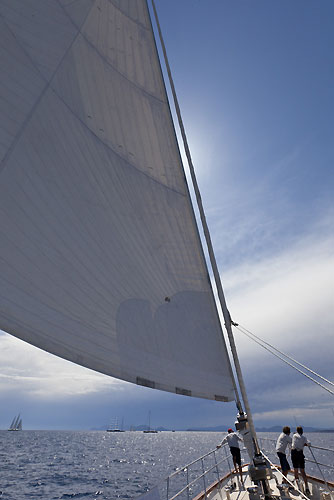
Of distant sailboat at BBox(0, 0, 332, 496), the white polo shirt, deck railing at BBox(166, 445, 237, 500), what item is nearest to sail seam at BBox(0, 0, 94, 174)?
distant sailboat at BBox(0, 0, 332, 496)

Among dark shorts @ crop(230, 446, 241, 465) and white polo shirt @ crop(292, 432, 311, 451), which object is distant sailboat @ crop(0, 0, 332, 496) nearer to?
white polo shirt @ crop(292, 432, 311, 451)

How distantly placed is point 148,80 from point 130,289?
411cm

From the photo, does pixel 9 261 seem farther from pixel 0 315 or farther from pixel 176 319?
pixel 176 319

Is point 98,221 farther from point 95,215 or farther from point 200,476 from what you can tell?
point 200,476

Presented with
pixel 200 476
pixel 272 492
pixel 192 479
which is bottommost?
pixel 272 492

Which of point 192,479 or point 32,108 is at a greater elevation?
point 32,108

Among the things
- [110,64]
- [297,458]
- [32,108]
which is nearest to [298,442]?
[297,458]

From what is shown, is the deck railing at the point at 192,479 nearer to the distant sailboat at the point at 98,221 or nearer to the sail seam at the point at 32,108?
the distant sailboat at the point at 98,221

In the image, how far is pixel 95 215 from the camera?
11.3ft

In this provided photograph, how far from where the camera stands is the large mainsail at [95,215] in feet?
8.55

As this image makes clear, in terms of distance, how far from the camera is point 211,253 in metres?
3.59

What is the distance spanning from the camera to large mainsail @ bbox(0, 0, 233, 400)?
2607mm

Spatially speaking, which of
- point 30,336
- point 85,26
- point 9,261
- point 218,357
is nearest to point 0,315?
point 30,336

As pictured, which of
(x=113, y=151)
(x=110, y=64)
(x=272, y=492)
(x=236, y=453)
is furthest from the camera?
(x=236, y=453)
